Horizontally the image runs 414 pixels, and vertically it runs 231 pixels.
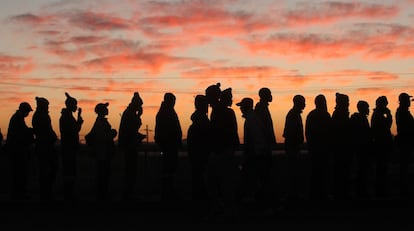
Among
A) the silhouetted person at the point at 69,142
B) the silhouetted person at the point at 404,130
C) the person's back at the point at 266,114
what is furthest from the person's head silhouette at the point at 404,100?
the silhouetted person at the point at 69,142

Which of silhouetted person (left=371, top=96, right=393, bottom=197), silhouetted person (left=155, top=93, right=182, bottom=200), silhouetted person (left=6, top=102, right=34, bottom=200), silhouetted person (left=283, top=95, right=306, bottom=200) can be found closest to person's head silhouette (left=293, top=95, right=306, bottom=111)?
silhouetted person (left=283, top=95, right=306, bottom=200)

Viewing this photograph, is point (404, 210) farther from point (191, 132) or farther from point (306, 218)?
point (191, 132)

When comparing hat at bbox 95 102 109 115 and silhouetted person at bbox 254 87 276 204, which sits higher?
hat at bbox 95 102 109 115

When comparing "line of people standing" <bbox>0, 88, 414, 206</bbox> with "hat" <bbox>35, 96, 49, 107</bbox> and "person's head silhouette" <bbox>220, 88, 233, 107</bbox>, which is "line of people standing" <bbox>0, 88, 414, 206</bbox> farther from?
"person's head silhouette" <bbox>220, 88, 233, 107</bbox>

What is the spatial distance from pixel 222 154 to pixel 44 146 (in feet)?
13.6

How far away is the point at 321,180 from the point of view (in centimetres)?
1329

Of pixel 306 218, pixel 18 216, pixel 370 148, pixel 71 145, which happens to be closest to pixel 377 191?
pixel 370 148

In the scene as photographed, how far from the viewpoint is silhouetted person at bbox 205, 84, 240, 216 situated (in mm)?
10703

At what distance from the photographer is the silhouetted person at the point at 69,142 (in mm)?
13484

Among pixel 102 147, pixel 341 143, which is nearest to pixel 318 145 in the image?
pixel 341 143

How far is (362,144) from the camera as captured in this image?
13.9m

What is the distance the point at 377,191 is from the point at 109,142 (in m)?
4.90

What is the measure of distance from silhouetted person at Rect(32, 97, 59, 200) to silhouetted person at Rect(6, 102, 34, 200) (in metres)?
0.21

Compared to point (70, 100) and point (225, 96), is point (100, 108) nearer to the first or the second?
point (70, 100)
